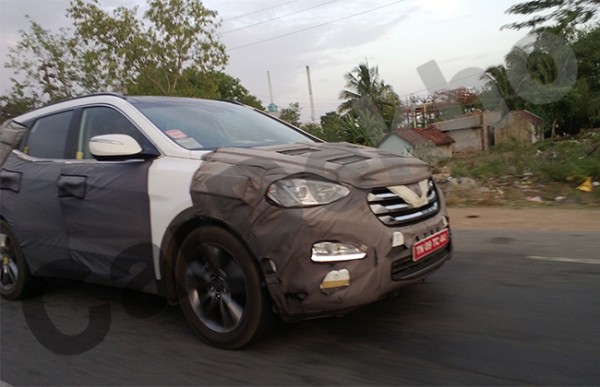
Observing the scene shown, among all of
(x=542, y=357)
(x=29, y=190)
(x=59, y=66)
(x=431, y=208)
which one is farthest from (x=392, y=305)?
(x=59, y=66)

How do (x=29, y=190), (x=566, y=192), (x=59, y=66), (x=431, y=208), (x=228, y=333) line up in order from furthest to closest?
(x=59, y=66) → (x=566, y=192) → (x=29, y=190) → (x=431, y=208) → (x=228, y=333)

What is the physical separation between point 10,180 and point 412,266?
12.3ft

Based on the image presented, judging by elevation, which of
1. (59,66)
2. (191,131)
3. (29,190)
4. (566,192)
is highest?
(59,66)

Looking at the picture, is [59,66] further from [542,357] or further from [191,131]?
[542,357]

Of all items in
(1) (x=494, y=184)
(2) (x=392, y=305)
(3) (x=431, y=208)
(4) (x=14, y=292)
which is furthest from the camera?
(1) (x=494, y=184)

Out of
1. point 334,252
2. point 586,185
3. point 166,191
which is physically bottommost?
point 586,185

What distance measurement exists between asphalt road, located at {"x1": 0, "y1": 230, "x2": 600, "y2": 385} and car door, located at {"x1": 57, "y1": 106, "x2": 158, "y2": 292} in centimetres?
51

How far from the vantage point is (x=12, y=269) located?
4.89 metres

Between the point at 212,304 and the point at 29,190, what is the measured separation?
2181mm

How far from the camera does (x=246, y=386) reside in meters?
2.85

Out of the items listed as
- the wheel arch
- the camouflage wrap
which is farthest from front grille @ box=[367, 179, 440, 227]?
the wheel arch

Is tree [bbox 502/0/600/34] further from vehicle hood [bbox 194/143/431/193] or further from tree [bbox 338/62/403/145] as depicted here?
tree [bbox 338/62/403/145]

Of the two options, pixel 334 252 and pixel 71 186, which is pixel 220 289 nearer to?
pixel 334 252

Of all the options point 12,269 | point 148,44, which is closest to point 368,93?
point 148,44
